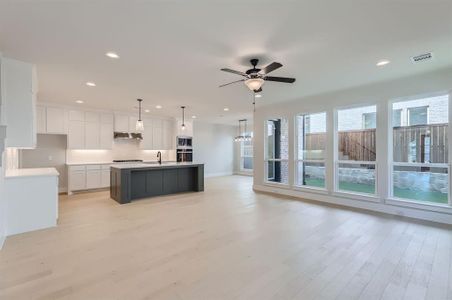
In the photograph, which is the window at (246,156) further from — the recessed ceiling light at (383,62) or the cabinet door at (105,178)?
the recessed ceiling light at (383,62)

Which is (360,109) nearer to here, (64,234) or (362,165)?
(362,165)

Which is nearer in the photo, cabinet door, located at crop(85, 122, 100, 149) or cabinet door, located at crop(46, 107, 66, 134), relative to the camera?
cabinet door, located at crop(46, 107, 66, 134)

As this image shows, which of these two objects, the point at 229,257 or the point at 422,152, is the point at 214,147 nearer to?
the point at 422,152

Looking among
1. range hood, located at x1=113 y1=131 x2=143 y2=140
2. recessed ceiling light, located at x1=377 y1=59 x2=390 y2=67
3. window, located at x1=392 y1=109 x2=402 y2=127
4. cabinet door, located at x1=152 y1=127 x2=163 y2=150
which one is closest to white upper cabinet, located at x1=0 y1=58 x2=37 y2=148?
range hood, located at x1=113 y1=131 x2=143 y2=140

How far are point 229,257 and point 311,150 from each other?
Answer: 4.45m

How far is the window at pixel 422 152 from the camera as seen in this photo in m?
4.23

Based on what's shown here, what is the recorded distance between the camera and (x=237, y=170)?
40.1 ft

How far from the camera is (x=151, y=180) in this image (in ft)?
20.7

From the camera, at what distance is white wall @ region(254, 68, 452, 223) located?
4180mm

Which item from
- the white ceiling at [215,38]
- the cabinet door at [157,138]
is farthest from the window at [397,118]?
the cabinet door at [157,138]

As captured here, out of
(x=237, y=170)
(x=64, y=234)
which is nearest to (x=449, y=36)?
(x=64, y=234)

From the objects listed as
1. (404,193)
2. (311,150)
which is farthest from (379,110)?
(311,150)

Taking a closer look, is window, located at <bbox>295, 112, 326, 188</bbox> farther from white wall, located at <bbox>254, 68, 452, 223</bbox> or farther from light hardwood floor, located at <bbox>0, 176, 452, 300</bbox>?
light hardwood floor, located at <bbox>0, 176, 452, 300</bbox>

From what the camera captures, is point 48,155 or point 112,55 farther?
point 48,155
